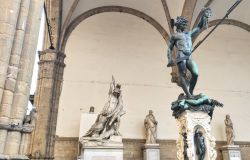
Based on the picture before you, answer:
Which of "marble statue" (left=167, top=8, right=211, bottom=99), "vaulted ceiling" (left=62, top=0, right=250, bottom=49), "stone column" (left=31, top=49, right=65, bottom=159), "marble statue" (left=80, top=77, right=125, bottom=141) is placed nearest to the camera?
"marble statue" (left=167, top=8, right=211, bottom=99)

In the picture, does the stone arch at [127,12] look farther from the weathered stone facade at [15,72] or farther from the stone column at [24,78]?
the weathered stone facade at [15,72]

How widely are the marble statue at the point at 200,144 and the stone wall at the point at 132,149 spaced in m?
7.42

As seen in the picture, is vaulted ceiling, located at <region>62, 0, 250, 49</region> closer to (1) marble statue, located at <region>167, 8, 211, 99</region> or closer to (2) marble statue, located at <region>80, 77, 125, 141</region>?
(2) marble statue, located at <region>80, 77, 125, 141</region>

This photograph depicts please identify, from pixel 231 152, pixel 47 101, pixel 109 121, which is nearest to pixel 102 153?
pixel 109 121

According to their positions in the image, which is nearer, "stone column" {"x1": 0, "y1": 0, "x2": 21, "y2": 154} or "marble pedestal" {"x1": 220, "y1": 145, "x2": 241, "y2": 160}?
"stone column" {"x1": 0, "y1": 0, "x2": 21, "y2": 154}

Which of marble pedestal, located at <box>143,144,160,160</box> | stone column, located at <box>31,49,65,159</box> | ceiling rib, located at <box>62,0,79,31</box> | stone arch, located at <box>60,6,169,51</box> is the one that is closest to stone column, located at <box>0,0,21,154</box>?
stone column, located at <box>31,49,65,159</box>

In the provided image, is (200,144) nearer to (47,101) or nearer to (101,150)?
(101,150)

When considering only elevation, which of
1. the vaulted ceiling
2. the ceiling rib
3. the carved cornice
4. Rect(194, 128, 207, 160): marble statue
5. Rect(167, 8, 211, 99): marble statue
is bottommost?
Rect(194, 128, 207, 160): marble statue

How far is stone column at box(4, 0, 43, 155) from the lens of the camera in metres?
3.21

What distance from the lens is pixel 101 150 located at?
19.3 ft

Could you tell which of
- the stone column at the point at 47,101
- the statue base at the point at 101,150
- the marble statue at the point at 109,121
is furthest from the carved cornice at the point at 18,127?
the stone column at the point at 47,101

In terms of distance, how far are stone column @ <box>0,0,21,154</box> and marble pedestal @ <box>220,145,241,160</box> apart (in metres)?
9.50

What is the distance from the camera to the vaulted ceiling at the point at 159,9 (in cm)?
1131

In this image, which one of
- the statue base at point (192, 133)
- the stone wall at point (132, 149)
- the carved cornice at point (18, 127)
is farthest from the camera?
the stone wall at point (132, 149)
